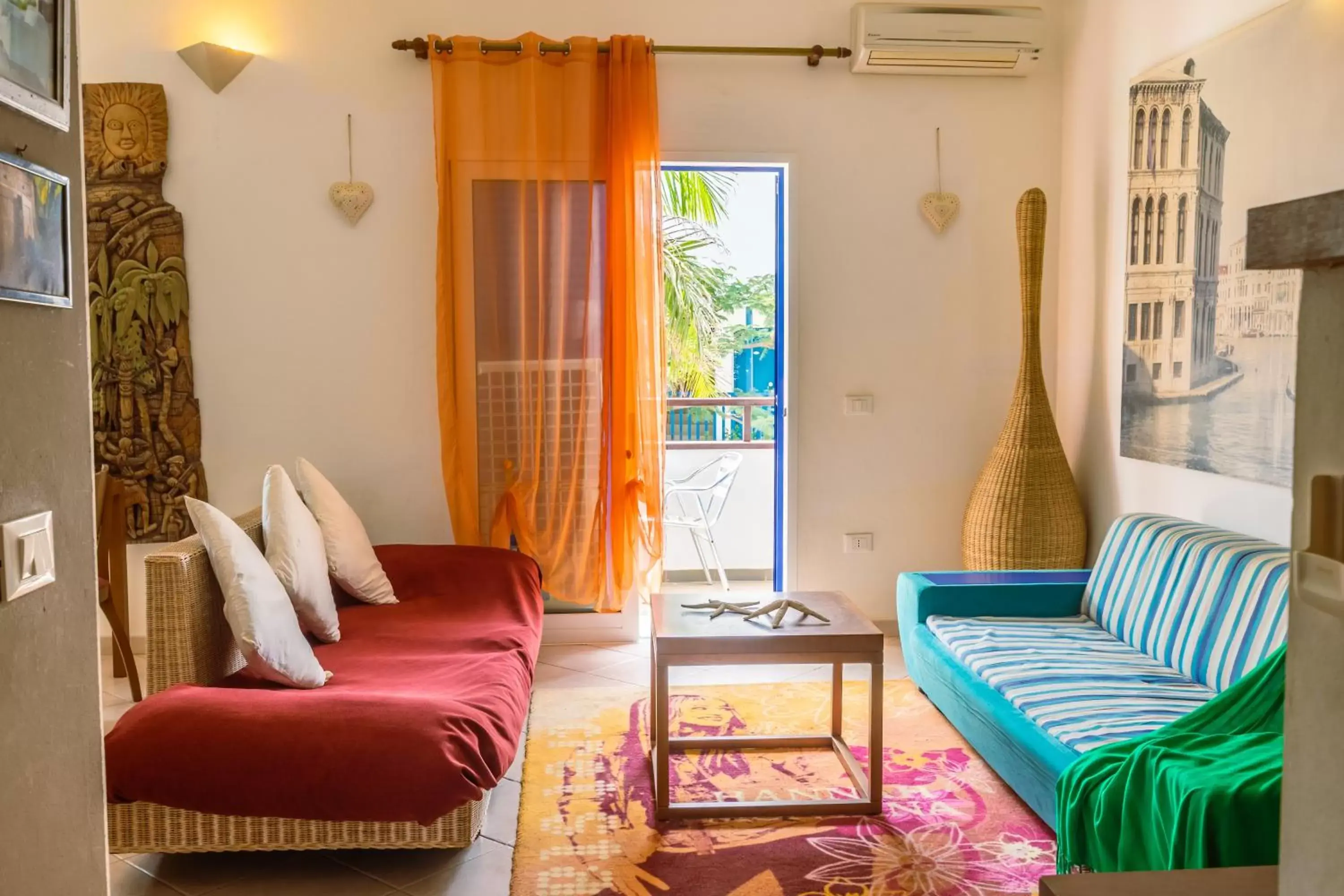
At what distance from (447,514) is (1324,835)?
12.8 feet

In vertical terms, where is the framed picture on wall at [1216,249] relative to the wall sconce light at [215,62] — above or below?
below

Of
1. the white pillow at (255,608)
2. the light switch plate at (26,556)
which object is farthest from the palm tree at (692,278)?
the light switch plate at (26,556)

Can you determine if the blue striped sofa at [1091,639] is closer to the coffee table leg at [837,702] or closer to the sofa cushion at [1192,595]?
the sofa cushion at [1192,595]

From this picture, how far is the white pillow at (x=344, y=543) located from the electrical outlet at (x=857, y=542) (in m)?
1.94

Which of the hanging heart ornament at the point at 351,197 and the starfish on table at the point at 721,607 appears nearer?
the starfish on table at the point at 721,607

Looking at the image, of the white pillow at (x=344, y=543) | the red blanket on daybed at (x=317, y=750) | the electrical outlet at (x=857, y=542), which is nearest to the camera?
the red blanket on daybed at (x=317, y=750)

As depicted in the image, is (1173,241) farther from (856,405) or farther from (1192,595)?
(856,405)

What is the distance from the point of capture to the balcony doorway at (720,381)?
236 inches

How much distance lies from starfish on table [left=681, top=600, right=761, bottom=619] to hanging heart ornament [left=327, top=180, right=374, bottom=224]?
7.20ft

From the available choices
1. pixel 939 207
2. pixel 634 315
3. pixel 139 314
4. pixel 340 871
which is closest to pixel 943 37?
pixel 939 207

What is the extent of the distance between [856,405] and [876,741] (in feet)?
6.58

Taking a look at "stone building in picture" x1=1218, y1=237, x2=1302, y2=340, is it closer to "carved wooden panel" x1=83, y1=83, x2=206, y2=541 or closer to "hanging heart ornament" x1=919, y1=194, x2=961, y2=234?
"hanging heart ornament" x1=919, y1=194, x2=961, y2=234

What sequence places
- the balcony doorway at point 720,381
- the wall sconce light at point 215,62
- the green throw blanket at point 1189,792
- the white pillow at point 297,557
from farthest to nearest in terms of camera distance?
the balcony doorway at point 720,381 → the wall sconce light at point 215,62 → the white pillow at point 297,557 → the green throw blanket at point 1189,792

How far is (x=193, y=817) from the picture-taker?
2473mm
